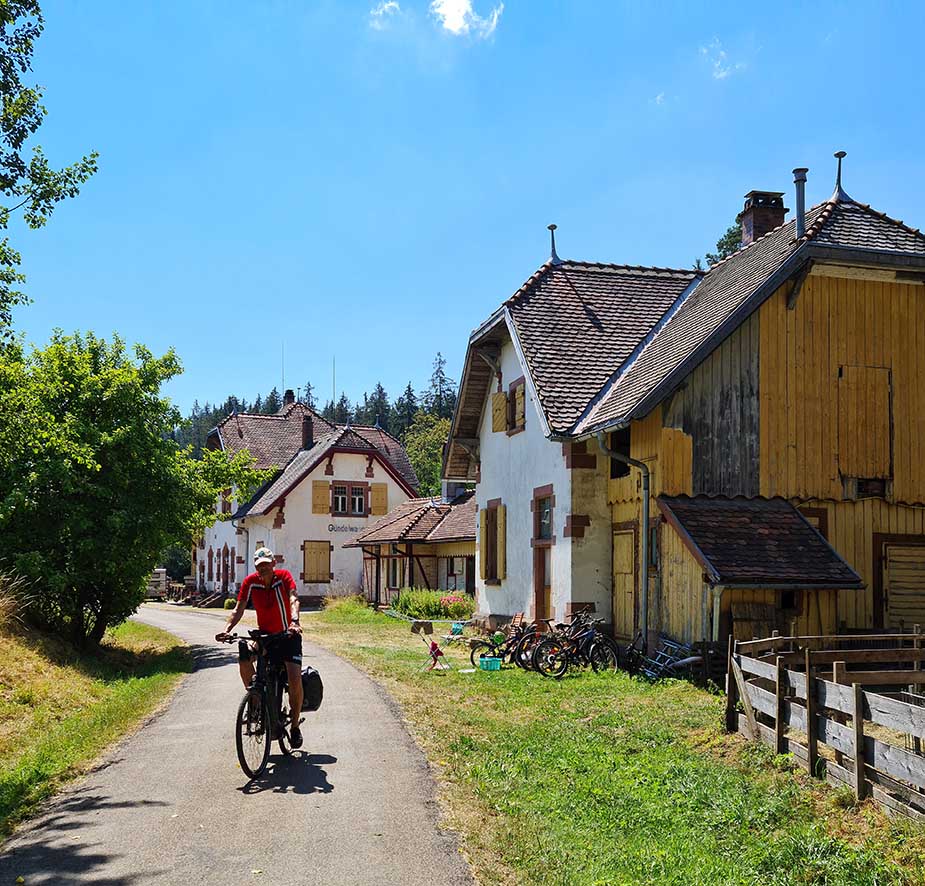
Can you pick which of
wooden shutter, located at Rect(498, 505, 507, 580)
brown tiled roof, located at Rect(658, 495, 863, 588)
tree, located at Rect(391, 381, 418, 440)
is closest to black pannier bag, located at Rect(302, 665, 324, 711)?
brown tiled roof, located at Rect(658, 495, 863, 588)

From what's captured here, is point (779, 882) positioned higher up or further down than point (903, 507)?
further down

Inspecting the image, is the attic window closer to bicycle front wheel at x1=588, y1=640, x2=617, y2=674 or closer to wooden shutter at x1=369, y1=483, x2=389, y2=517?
bicycle front wheel at x1=588, y1=640, x2=617, y2=674

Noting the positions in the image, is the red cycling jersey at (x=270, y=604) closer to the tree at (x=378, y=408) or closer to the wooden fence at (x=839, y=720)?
the wooden fence at (x=839, y=720)

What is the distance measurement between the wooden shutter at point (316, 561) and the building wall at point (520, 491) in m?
19.2

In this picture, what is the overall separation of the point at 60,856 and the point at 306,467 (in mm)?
35580

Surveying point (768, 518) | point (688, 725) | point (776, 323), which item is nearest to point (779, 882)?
point (688, 725)

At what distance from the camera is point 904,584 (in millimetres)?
16203

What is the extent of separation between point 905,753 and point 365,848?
3594 mm

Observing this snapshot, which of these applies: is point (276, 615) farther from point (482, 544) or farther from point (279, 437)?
point (279, 437)

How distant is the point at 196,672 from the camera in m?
16.8

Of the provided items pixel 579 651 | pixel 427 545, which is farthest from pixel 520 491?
pixel 427 545

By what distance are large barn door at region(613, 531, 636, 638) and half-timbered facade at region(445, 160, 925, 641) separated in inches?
1.9

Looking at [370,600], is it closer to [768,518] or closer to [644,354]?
[644,354]

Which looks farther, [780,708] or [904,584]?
[904,584]
